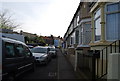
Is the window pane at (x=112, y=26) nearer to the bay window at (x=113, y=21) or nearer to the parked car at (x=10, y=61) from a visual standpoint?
the bay window at (x=113, y=21)

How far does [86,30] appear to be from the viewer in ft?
46.1

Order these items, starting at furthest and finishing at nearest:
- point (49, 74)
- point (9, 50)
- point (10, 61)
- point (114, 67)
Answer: point (49, 74) < point (9, 50) < point (10, 61) < point (114, 67)

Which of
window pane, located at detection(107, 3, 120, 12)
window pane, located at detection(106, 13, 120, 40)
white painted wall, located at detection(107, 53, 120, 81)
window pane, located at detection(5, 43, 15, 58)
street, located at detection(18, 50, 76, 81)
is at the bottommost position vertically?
street, located at detection(18, 50, 76, 81)

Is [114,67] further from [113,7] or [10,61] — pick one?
[113,7]

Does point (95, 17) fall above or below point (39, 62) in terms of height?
above

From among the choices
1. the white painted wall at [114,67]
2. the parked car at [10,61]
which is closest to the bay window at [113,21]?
the white painted wall at [114,67]

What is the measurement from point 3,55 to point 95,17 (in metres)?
5.87

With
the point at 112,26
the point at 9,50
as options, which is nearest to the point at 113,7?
the point at 112,26

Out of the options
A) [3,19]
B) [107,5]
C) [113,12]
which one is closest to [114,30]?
[113,12]

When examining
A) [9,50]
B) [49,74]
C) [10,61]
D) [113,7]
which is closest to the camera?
[10,61]

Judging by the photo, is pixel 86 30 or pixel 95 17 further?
pixel 86 30

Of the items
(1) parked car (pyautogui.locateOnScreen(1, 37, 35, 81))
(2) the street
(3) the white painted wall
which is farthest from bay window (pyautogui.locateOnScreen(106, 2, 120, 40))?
(1) parked car (pyautogui.locateOnScreen(1, 37, 35, 81))

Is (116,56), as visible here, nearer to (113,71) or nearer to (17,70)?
(113,71)

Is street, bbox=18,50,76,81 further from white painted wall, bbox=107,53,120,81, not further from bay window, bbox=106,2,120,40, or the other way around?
white painted wall, bbox=107,53,120,81
